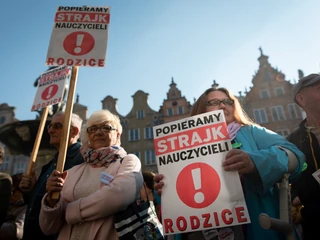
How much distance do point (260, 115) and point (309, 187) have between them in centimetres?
2408

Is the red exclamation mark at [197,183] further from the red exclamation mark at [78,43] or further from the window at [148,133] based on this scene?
the window at [148,133]

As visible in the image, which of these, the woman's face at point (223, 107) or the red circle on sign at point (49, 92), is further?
the red circle on sign at point (49, 92)

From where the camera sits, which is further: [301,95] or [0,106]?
[0,106]

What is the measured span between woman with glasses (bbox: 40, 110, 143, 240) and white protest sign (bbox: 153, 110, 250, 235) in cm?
43

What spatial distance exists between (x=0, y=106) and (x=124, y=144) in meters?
19.2

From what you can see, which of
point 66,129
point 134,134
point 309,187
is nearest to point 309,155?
point 309,187

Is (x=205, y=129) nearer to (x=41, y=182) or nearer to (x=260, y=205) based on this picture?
(x=260, y=205)

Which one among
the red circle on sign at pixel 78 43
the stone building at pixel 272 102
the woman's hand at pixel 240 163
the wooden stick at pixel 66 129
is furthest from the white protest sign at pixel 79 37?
the stone building at pixel 272 102

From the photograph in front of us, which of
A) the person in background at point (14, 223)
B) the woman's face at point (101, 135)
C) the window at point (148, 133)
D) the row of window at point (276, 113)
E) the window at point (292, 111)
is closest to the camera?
Answer: the woman's face at point (101, 135)

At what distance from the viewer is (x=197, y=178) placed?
1718mm

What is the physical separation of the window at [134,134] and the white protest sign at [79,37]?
965 inches

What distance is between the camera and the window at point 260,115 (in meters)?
Answer: 24.7

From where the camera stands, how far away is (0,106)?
3453 cm

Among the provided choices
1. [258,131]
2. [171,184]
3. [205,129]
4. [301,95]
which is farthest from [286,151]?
[301,95]
